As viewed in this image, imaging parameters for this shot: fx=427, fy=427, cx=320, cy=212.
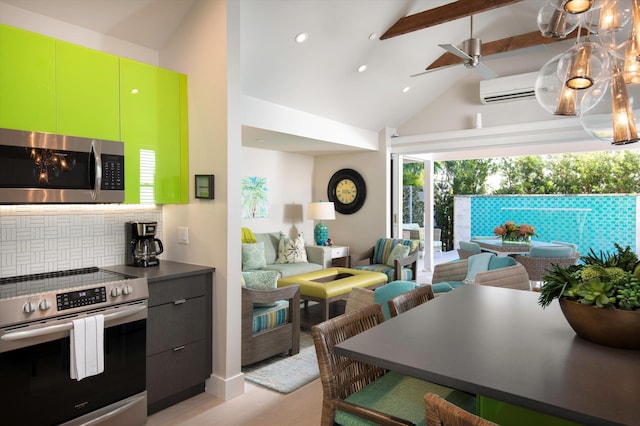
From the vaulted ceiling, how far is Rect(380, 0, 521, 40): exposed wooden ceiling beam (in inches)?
0.4

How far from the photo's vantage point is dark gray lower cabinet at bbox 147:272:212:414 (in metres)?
2.71

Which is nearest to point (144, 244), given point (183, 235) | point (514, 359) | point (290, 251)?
point (183, 235)

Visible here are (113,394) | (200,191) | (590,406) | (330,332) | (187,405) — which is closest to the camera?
(590,406)

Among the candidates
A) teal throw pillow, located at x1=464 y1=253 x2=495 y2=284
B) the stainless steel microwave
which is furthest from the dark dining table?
teal throw pillow, located at x1=464 y1=253 x2=495 y2=284

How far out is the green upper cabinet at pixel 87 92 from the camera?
2.56 metres

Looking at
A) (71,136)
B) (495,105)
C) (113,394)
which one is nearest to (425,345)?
(113,394)

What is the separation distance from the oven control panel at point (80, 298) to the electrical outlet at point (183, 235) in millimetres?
886

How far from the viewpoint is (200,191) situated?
3113 mm

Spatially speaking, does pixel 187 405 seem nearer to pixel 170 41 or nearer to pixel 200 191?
pixel 200 191

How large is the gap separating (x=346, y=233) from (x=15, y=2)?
546cm

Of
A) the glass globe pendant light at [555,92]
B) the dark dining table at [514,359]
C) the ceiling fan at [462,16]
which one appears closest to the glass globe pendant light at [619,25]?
the glass globe pendant light at [555,92]

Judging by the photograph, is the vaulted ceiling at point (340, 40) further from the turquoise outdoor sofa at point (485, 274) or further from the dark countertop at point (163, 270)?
the turquoise outdoor sofa at point (485, 274)

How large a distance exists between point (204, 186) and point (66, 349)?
133 cm

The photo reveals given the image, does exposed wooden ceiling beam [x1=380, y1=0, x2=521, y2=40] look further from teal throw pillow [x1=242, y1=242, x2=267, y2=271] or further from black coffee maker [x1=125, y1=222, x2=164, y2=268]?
black coffee maker [x1=125, y1=222, x2=164, y2=268]
